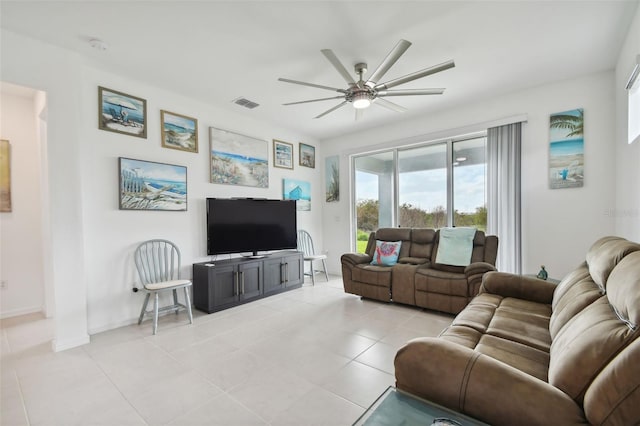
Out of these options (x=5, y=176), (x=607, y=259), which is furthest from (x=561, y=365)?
(x=5, y=176)

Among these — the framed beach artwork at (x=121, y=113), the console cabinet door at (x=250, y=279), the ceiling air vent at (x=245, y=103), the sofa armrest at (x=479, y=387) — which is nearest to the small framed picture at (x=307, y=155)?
the ceiling air vent at (x=245, y=103)

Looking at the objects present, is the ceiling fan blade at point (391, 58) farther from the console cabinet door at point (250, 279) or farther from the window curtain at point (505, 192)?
the console cabinet door at point (250, 279)

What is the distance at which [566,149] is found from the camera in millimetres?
3494

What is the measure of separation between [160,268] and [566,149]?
207 inches

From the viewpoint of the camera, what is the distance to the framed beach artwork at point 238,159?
162 inches

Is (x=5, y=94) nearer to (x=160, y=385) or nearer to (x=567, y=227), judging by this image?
(x=160, y=385)

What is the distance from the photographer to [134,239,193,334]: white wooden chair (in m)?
3.17

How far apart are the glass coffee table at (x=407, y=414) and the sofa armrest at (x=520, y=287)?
1.78m

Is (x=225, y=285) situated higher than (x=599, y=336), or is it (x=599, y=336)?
(x=599, y=336)

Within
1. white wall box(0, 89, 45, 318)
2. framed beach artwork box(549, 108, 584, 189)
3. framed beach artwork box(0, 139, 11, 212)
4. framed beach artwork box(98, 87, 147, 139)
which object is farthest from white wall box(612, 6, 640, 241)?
framed beach artwork box(0, 139, 11, 212)

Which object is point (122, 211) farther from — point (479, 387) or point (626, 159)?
point (626, 159)

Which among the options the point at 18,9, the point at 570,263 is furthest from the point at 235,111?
the point at 570,263

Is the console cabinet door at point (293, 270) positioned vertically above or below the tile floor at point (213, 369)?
above

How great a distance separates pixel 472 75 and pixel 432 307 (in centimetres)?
281
